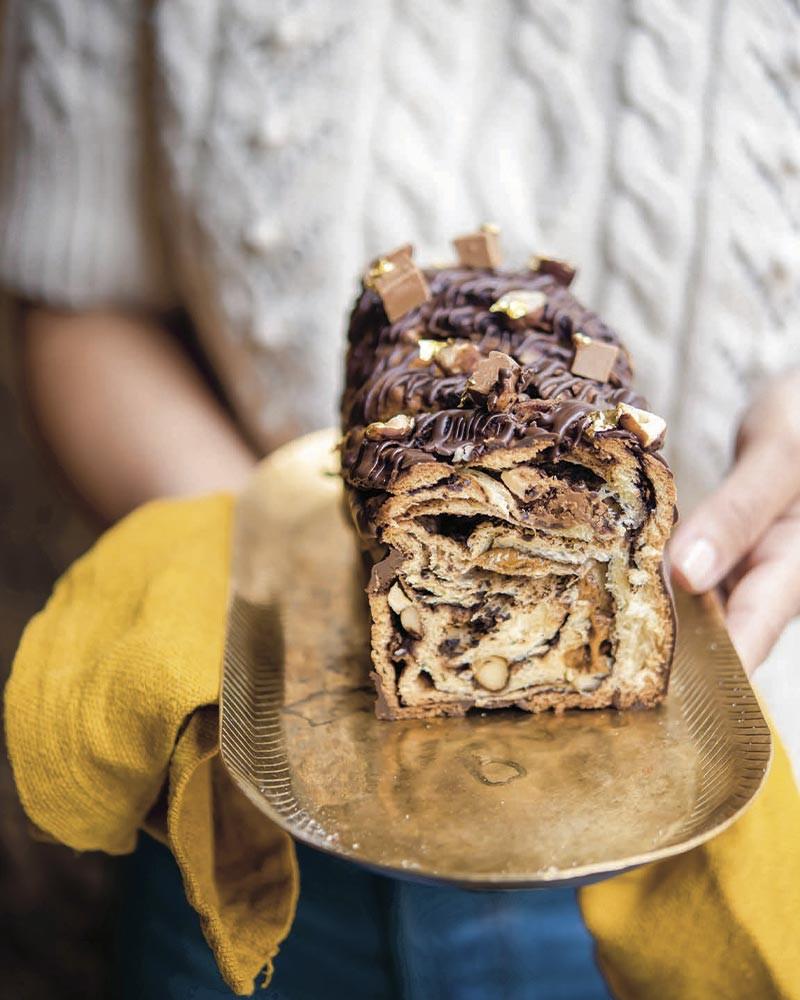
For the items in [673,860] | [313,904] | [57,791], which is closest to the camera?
[673,860]

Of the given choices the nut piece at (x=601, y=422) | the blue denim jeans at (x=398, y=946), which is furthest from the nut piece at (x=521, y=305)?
the blue denim jeans at (x=398, y=946)

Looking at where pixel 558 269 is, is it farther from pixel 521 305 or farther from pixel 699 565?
pixel 699 565

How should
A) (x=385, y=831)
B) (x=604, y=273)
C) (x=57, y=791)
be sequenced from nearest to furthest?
(x=385, y=831)
(x=57, y=791)
(x=604, y=273)

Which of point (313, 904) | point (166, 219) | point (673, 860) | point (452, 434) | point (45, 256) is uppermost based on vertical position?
point (452, 434)

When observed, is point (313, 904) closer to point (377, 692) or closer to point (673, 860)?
point (377, 692)

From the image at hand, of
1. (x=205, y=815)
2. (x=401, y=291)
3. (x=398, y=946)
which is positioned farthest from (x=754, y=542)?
(x=205, y=815)

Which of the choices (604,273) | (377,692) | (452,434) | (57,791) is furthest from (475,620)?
(604,273)

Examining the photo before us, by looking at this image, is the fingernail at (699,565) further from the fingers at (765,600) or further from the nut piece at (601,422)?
the nut piece at (601,422)
